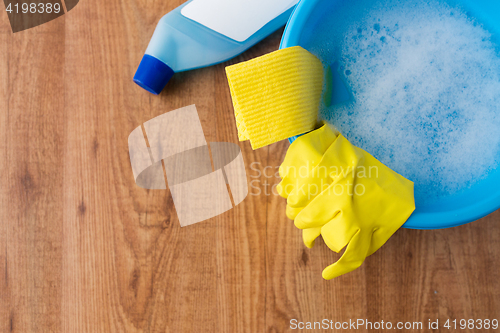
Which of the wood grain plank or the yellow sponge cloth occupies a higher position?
the yellow sponge cloth

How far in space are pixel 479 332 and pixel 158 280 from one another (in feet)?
1.57

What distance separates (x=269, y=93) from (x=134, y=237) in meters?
0.30

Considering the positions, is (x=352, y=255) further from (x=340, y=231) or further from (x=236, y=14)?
(x=236, y=14)

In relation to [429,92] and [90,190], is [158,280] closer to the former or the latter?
[90,190]

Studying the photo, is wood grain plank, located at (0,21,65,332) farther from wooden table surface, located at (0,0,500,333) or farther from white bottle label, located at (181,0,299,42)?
white bottle label, located at (181,0,299,42)

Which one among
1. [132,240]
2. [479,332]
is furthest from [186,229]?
[479,332]

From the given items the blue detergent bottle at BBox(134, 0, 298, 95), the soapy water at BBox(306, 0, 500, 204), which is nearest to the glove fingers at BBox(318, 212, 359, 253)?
the soapy water at BBox(306, 0, 500, 204)

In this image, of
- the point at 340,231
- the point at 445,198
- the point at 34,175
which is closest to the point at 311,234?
the point at 340,231

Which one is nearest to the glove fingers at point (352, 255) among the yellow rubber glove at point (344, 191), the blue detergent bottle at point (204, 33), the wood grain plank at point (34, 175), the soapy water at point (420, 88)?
the yellow rubber glove at point (344, 191)

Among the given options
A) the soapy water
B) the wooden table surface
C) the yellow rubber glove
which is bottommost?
the wooden table surface

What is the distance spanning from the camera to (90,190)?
499 millimetres

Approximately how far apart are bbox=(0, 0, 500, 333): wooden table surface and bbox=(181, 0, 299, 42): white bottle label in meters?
0.04

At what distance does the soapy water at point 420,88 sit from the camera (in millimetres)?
423

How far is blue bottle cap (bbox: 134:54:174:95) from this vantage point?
0.44 metres
